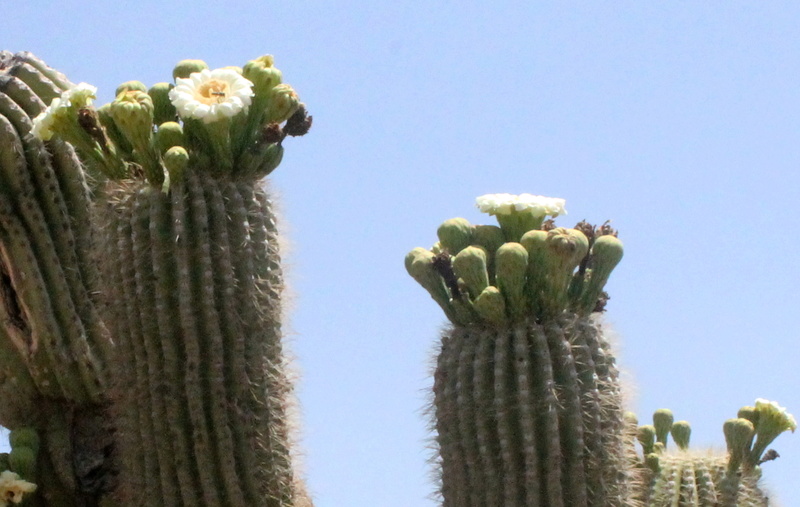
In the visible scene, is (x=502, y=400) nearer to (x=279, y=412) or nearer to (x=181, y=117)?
(x=279, y=412)

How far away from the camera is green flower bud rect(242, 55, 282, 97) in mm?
5633

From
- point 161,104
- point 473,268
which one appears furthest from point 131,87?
point 473,268

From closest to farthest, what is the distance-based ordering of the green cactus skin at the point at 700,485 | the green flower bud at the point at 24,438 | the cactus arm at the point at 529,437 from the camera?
the cactus arm at the point at 529,437, the green flower bud at the point at 24,438, the green cactus skin at the point at 700,485

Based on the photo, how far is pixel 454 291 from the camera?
18.2ft

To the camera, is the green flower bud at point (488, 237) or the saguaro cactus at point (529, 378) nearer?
the saguaro cactus at point (529, 378)

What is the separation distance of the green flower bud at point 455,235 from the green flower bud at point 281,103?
0.88m

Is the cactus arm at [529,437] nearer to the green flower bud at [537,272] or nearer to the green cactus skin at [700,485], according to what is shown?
the green flower bud at [537,272]

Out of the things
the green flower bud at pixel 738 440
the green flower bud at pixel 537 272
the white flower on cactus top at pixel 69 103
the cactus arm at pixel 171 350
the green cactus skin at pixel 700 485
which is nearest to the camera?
the cactus arm at pixel 171 350

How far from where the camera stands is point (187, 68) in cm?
590

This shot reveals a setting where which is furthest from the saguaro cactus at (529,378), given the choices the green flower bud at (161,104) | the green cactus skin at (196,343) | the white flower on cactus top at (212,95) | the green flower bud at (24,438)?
the green flower bud at (24,438)

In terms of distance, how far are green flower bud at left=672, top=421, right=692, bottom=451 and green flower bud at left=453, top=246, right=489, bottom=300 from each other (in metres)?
2.15

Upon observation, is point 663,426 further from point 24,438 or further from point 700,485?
point 24,438

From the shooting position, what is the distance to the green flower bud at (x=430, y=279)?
5.58 m

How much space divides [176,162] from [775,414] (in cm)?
343
